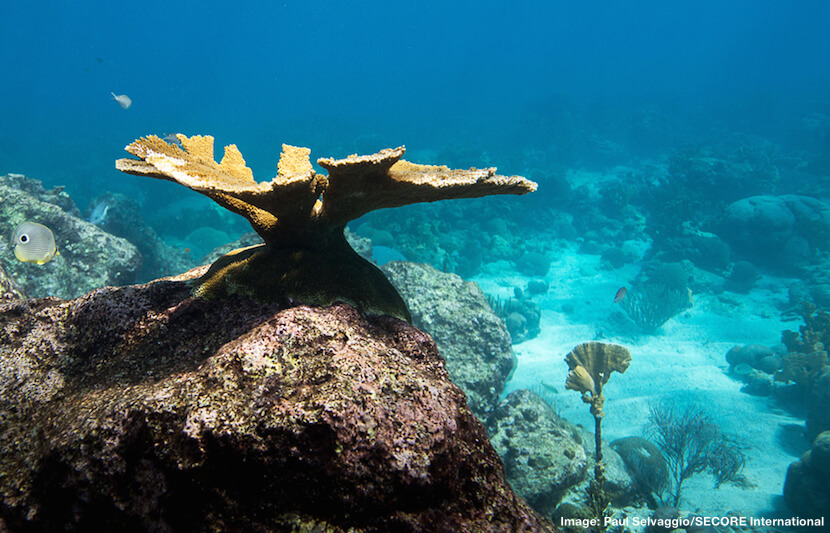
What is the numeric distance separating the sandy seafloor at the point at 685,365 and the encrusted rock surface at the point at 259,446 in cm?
723

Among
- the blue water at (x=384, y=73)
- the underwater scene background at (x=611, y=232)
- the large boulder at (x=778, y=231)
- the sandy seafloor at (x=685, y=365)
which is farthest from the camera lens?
the blue water at (x=384, y=73)

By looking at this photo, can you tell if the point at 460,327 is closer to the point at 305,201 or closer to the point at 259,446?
the point at 305,201

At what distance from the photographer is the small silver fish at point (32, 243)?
392 cm

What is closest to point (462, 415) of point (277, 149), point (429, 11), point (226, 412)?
point (226, 412)

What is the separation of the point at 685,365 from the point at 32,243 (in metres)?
13.1

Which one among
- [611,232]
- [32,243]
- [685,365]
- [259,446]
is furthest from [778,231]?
[32,243]

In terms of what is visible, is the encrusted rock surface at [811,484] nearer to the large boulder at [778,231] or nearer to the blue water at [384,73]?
the large boulder at [778,231]

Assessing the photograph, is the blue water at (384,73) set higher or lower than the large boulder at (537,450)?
higher

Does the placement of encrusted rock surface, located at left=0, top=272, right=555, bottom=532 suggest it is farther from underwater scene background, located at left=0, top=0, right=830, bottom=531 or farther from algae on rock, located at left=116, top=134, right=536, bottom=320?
underwater scene background, located at left=0, top=0, right=830, bottom=531

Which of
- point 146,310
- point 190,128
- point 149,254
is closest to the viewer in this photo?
point 146,310

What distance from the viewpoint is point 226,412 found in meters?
1.23

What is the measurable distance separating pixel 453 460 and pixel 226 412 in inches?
32.4

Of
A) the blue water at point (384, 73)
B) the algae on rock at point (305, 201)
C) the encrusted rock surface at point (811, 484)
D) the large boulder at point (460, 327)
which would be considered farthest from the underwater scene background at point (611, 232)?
the algae on rock at point (305, 201)

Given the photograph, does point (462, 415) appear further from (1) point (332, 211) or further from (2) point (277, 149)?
(2) point (277, 149)
